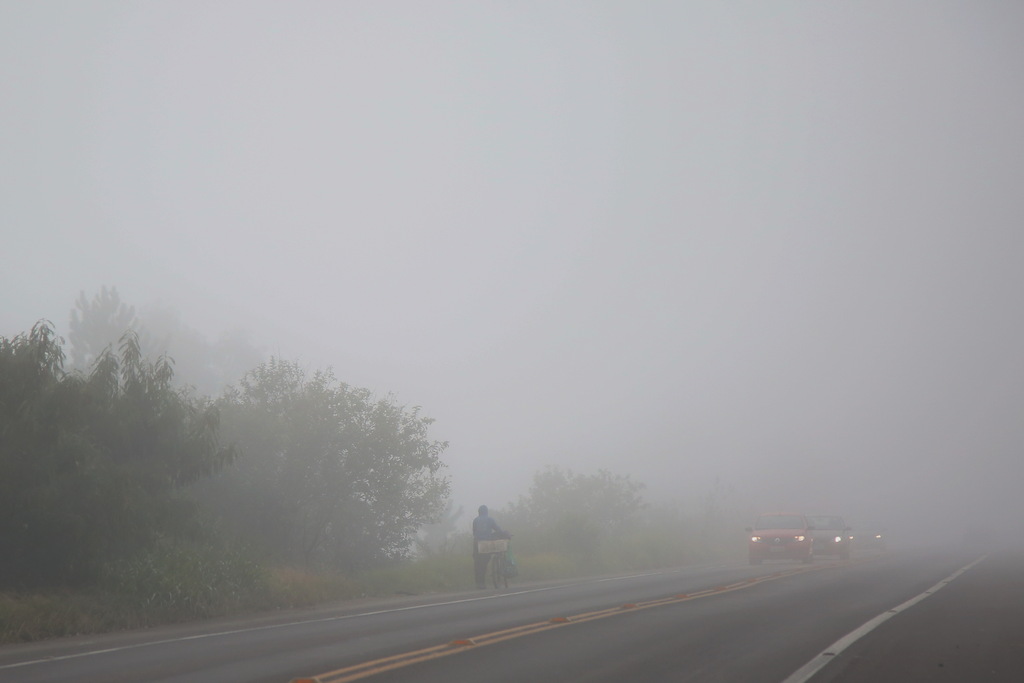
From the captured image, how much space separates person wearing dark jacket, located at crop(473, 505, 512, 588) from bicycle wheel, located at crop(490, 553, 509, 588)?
253mm

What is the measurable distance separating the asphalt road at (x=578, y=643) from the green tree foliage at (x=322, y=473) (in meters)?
6.26

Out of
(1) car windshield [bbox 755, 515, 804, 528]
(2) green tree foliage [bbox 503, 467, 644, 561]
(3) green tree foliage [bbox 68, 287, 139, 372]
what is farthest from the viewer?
(3) green tree foliage [bbox 68, 287, 139, 372]

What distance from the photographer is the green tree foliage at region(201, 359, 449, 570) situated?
23.9 meters

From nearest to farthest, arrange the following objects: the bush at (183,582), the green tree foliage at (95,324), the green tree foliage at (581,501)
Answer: the bush at (183,582) < the green tree foliage at (581,501) < the green tree foliage at (95,324)

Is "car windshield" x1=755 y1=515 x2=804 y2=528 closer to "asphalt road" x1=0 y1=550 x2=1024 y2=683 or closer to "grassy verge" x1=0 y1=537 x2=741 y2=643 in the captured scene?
"asphalt road" x1=0 y1=550 x2=1024 y2=683

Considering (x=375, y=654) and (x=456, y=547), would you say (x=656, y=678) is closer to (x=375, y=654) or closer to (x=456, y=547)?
(x=375, y=654)

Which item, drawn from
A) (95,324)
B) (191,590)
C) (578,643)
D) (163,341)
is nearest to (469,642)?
(578,643)

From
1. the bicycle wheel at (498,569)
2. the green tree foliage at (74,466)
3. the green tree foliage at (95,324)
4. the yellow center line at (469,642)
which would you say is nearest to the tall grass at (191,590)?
the green tree foliage at (74,466)

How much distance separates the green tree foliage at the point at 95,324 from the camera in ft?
191

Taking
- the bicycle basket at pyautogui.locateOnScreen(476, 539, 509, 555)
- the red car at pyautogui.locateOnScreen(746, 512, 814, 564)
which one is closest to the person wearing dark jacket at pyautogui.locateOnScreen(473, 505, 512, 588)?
the bicycle basket at pyautogui.locateOnScreen(476, 539, 509, 555)

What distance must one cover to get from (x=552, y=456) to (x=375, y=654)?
149026 millimetres

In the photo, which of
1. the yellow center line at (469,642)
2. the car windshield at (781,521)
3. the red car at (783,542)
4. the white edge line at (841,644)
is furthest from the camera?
the car windshield at (781,521)

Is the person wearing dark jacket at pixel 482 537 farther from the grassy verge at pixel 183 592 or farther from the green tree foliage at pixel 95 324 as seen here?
the green tree foliage at pixel 95 324

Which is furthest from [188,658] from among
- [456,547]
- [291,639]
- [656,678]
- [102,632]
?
[456,547]
